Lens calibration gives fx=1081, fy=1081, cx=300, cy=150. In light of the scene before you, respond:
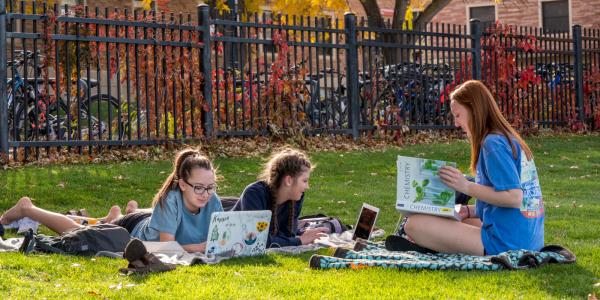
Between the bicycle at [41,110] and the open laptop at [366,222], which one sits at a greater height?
the bicycle at [41,110]

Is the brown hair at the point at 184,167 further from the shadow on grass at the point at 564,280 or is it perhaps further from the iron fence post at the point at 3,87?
the iron fence post at the point at 3,87

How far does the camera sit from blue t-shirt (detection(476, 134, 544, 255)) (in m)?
6.32

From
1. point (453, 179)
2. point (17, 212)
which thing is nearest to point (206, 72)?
point (17, 212)

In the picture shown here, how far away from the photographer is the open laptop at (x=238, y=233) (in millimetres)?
6434

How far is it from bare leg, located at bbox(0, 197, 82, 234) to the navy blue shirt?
1257mm

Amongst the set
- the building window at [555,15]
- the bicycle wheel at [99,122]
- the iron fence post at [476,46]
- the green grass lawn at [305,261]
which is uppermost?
the building window at [555,15]

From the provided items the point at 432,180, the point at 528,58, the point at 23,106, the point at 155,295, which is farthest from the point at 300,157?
the point at 528,58

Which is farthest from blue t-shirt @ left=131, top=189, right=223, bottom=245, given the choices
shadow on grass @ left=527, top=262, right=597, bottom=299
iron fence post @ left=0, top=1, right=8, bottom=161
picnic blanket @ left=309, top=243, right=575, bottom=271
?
iron fence post @ left=0, top=1, right=8, bottom=161

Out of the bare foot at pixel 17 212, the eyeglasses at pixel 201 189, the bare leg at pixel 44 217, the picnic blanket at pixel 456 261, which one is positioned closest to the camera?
the picnic blanket at pixel 456 261

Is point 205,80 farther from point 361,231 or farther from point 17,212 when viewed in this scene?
point 361,231

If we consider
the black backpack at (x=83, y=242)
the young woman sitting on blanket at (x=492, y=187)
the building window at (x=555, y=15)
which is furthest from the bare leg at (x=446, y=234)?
the building window at (x=555, y=15)

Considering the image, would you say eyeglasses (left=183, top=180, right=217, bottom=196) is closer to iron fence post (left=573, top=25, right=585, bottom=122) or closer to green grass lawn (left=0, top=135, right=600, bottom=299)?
green grass lawn (left=0, top=135, right=600, bottom=299)

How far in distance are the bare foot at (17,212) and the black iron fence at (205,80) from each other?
12.1 feet

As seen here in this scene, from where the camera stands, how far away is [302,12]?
2366cm
